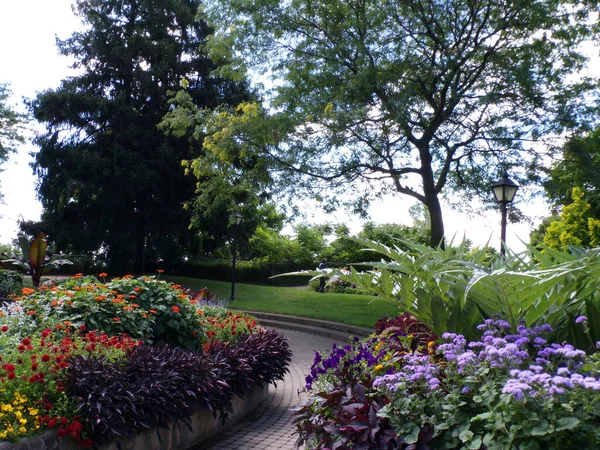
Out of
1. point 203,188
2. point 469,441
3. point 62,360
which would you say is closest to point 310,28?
point 203,188

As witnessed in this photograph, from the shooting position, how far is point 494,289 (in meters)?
3.82

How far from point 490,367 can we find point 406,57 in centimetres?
1212

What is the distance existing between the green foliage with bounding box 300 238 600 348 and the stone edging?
6.46 feet

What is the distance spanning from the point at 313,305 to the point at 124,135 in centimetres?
1195

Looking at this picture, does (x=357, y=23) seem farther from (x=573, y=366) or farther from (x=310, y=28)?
(x=573, y=366)

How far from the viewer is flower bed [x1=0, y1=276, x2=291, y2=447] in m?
3.92

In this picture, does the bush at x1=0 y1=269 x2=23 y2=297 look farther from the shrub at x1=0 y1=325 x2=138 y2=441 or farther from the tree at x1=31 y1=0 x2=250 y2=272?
the shrub at x1=0 y1=325 x2=138 y2=441

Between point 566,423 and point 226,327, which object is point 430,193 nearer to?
point 226,327

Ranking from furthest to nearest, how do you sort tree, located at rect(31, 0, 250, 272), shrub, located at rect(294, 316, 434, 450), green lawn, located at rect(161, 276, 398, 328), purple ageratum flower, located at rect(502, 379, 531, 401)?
tree, located at rect(31, 0, 250, 272) < green lawn, located at rect(161, 276, 398, 328) < shrub, located at rect(294, 316, 434, 450) < purple ageratum flower, located at rect(502, 379, 531, 401)

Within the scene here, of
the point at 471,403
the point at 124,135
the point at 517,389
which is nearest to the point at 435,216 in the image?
the point at 471,403

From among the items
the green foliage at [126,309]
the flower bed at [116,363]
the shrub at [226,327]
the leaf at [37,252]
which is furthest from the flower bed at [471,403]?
the leaf at [37,252]

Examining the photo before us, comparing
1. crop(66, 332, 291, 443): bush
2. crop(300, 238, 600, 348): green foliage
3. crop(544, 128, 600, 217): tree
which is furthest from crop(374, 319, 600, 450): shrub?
crop(544, 128, 600, 217): tree

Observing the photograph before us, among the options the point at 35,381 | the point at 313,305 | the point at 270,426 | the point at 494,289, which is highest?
the point at 494,289

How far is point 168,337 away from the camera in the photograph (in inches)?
264
